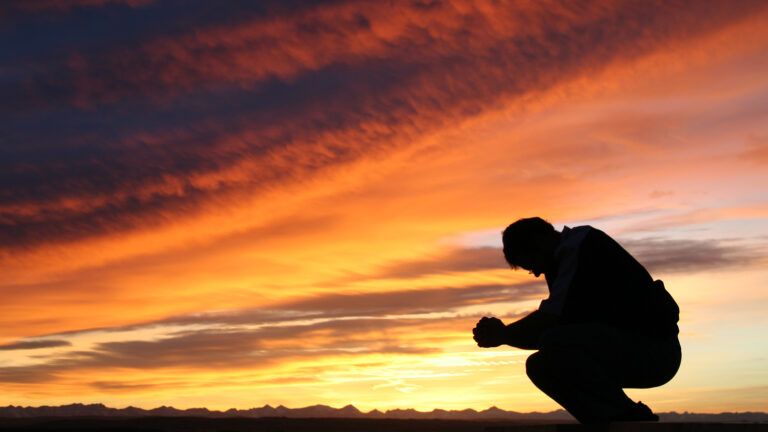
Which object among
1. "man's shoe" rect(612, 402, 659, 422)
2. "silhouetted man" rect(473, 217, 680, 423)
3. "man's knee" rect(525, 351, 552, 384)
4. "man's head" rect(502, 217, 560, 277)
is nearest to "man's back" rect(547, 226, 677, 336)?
"silhouetted man" rect(473, 217, 680, 423)

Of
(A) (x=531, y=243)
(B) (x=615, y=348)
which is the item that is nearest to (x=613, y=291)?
(B) (x=615, y=348)

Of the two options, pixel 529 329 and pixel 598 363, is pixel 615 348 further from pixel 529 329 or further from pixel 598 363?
pixel 529 329

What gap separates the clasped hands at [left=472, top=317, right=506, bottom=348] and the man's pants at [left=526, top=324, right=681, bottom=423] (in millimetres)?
406

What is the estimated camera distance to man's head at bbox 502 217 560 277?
683cm

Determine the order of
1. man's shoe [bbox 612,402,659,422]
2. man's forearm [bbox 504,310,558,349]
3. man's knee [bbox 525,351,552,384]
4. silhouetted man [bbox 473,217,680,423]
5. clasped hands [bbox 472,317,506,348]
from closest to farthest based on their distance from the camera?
man's shoe [bbox 612,402,659,422], silhouetted man [bbox 473,217,680,423], man's knee [bbox 525,351,552,384], man's forearm [bbox 504,310,558,349], clasped hands [bbox 472,317,506,348]

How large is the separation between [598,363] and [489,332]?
866 mm

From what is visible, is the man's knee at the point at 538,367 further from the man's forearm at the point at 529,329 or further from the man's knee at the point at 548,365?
the man's forearm at the point at 529,329

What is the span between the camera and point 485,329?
6.95 meters

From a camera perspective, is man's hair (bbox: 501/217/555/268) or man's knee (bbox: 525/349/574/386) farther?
man's hair (bbox: 501/217/555/268)

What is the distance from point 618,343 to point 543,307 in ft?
2.05

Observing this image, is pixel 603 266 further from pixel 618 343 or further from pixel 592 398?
pixel 592 398

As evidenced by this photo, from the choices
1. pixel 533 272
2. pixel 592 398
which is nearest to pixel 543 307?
pixel 533 272

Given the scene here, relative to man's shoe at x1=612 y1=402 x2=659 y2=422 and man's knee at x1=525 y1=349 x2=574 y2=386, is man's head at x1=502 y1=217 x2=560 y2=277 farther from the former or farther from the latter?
man's shoe at x1=612 y1=402 x2=659 y2=422

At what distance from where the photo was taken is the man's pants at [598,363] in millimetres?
6473
